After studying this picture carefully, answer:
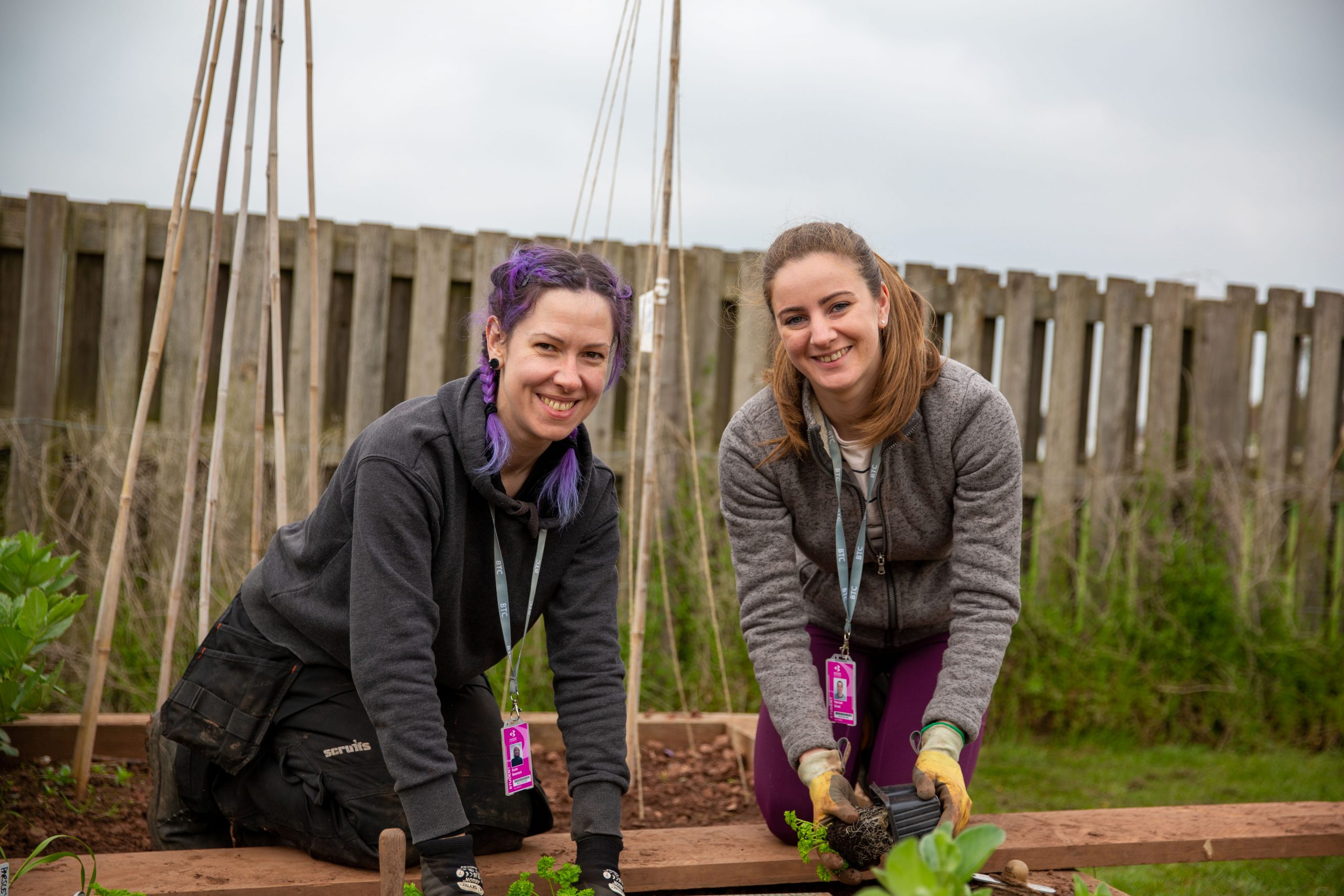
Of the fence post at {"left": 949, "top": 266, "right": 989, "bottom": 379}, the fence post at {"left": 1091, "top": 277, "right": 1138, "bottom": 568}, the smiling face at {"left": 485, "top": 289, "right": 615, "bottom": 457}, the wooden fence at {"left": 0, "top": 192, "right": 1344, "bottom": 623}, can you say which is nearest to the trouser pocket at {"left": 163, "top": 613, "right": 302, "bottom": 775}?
the smiling face at {"left": 485, "top": 289, "right": 615, "bottom": 457}

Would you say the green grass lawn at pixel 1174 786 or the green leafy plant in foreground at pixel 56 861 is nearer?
the green leafy plant in foreground at pixel 56 861

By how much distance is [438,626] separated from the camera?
1.86 metres

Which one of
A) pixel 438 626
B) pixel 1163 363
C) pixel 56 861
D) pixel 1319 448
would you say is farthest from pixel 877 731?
pixel 1319 448

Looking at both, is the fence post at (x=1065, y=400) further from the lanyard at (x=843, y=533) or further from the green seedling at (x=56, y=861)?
the green seedling at (x=56, y=861)

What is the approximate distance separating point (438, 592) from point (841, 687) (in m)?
0.88

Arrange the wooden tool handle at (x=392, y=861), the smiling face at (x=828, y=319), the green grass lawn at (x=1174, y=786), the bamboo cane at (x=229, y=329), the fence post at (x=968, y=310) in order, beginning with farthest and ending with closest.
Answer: the fence post at (x=968, y=310) < the green grass lawn at (x=1174, y=786) < the bamboo cane at (x=229, y=329) < the smiling face at (x=828, y=319) < the wooden tool handle at (x=392, y=861)

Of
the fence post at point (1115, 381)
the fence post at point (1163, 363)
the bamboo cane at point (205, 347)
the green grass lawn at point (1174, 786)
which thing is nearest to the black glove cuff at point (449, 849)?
the bamboo cane at point (205, 347)

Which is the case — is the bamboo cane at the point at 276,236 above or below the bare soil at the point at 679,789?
above

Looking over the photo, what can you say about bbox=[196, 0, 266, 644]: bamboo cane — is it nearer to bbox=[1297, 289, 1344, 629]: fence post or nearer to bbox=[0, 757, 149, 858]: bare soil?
bbox=[0, 757, 149, 858]: bare soil

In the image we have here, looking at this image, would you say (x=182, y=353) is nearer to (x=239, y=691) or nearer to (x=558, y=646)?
(x=239, y=691)

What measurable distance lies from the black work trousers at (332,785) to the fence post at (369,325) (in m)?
1.81

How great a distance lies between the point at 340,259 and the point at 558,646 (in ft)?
7.78

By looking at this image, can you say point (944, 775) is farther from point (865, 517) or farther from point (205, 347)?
point (205, 347)

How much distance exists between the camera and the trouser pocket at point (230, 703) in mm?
1928
